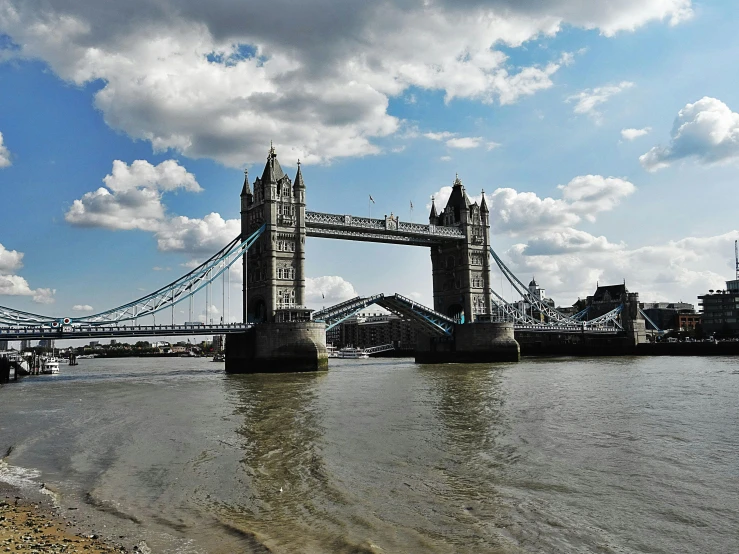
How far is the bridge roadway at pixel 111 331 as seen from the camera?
157ft

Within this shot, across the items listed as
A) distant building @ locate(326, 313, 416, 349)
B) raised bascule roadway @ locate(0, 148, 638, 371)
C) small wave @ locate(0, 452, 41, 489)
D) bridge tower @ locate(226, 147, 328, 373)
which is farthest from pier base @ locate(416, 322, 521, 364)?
distant building @ locate(326, 313, 416, 349)

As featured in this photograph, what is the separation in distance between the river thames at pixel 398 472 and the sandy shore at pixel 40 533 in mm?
493

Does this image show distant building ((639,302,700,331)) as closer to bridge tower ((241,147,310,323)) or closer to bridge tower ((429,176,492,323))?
bridge tower ((429,176,492,323))

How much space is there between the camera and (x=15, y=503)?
1189 centimetres

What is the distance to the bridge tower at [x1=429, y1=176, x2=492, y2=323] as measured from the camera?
248 feet

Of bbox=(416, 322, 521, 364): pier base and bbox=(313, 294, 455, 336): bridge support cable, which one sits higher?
bbox=(313, 294, 455, 336): bridge support cable

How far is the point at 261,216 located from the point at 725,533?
176ft

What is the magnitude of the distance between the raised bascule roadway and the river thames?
23937mm

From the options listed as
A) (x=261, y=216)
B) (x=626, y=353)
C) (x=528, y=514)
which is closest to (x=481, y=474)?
(x=528, y=514)

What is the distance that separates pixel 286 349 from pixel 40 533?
4375 centimetres

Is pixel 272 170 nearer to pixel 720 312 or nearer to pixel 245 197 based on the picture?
pixel 245 197

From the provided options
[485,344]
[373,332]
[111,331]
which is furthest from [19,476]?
[373,332]

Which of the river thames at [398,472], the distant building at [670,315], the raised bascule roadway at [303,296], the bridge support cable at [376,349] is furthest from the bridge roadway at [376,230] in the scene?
the distant building at [670,315]

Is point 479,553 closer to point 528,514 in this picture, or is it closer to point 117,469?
point 528,514
